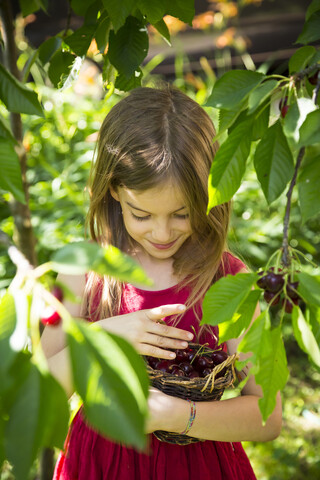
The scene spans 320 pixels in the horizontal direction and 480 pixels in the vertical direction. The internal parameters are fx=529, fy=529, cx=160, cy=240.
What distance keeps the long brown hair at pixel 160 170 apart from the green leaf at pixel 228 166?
495 mm

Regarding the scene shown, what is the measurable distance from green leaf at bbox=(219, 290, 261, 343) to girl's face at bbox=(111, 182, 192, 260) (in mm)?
509

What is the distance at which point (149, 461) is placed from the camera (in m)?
1.26

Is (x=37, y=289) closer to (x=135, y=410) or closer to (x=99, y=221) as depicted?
(x=135, y=410)

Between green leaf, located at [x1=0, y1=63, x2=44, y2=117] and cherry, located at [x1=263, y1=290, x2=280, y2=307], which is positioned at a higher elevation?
green leaf, located at [x1=0, y1=63, x2=44, y2=117]

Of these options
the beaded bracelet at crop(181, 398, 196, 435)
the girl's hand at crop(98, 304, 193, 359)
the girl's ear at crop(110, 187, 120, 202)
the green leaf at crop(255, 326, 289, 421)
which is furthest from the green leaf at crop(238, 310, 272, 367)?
the girl's ear at crop(110, 187, 120, 202)

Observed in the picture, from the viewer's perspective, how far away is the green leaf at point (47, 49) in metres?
1.08

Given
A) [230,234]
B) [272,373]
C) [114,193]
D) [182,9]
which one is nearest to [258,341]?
[272,373]

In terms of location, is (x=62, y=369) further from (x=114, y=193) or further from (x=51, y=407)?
(x=51, y=407)

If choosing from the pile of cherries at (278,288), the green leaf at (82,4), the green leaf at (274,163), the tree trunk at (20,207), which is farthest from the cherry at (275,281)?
the tree trunk at (20,207)

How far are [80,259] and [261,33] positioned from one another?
4932mm

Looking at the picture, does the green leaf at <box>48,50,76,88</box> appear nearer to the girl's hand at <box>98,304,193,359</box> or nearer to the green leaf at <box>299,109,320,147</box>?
the girl's hand at <box>98,304,193,359</box>

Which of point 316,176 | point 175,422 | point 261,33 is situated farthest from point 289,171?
point 261,33

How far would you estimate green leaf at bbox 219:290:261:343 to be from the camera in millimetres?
654

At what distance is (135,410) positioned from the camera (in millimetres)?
397
